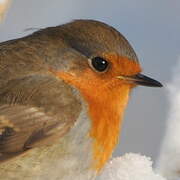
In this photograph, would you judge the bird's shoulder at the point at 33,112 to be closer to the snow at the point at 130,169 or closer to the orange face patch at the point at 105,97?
the orange face patch at the point at 105,97

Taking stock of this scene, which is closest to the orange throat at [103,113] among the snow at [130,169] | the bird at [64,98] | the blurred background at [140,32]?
the bird at [64,98]

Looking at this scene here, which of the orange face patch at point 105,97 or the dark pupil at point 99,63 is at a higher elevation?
the dark pupil at point 99,63

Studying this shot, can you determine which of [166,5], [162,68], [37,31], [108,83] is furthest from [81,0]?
[108,83]

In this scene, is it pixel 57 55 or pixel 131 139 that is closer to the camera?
pixel 57 55

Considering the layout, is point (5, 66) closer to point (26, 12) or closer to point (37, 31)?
point (37, 31)

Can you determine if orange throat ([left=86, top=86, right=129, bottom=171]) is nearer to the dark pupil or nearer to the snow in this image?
the dark pupil

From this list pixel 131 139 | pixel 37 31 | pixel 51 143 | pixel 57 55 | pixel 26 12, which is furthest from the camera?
pixel 26 12

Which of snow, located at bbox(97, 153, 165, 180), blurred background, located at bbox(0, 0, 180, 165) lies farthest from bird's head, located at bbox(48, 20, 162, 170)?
blurred background, located at bbox(0, 0, 180, 165)

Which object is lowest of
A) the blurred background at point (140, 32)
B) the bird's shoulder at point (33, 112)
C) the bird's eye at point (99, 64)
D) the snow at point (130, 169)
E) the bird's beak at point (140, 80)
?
the bird's shoulder at point (33, 112)
